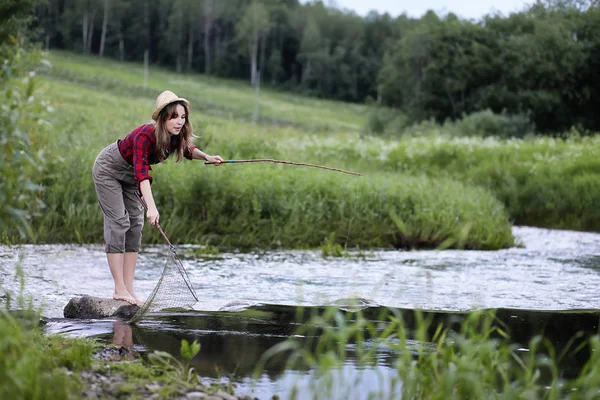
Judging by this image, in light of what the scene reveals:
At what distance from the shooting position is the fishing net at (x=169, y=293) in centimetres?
686

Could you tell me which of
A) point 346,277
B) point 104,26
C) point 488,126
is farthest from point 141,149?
point 104,26

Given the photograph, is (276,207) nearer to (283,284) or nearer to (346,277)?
(346,277)

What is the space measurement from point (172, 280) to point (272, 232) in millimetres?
5510

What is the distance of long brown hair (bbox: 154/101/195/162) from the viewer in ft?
22.8

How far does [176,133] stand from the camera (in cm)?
702

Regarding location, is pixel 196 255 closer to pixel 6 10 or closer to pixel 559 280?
pixel 559 280

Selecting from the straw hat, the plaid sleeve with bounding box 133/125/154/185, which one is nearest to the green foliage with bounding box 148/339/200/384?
the plaid sleeve with bounding box 133/125/154/185

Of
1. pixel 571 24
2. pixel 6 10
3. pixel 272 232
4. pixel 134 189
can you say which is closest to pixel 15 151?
pixel 134 189

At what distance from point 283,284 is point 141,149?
3.03 meters

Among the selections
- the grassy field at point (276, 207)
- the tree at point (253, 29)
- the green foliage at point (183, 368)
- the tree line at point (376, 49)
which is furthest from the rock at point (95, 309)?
the tree at point (253, 29)

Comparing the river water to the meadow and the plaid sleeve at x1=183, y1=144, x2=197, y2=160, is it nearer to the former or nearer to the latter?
the meadow

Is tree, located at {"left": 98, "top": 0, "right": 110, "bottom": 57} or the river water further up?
tree, located at {"left": 98, "top": 0, "right": 110, "bottom": 57}

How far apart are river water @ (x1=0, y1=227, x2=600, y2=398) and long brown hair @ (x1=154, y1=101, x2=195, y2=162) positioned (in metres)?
1.53

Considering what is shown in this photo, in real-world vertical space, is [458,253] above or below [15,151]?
below
